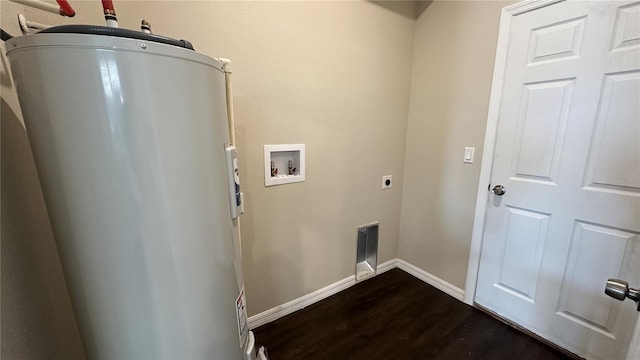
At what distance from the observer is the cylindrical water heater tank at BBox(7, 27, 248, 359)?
0.58 meters

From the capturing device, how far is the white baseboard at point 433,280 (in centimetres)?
202

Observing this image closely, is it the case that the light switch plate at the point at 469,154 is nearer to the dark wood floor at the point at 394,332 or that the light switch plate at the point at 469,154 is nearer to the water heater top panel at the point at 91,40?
the dark wood floor at the point at 394,332

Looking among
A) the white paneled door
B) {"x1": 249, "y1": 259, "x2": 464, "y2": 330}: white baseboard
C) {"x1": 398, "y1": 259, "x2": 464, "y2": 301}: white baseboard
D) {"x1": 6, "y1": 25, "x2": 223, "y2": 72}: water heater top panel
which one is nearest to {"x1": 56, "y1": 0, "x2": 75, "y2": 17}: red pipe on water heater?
{"x1": 6, "y1": 25, "x2": 223, "y2": 72}: water heater top panel

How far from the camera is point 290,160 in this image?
169cm

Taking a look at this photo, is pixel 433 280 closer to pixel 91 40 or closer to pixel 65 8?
pixel 91 40

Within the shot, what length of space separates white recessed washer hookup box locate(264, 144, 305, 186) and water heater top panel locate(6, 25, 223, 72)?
3.05 feet

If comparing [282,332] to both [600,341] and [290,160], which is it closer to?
[290,160]

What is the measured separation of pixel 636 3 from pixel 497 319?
1.92m

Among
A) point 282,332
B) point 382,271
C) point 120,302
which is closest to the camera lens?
point 120,302

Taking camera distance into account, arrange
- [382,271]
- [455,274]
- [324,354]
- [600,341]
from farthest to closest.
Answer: [382,271]
[455,274]
[324,354]
[600,341]

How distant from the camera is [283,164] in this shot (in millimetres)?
1666

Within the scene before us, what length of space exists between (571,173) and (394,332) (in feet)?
4.65

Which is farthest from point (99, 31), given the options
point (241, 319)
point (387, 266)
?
point (387, 266)

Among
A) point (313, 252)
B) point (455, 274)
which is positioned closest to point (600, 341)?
point (455, 274)
